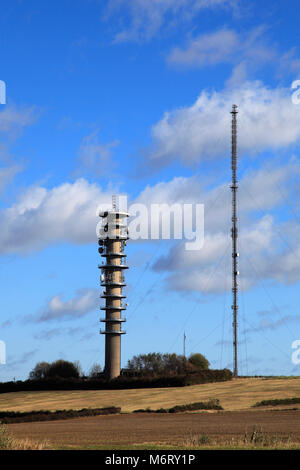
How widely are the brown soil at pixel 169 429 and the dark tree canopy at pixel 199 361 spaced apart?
51.9 meters

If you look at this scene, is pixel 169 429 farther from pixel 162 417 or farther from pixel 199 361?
pixel 199 361

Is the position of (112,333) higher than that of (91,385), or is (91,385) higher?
(112,333)

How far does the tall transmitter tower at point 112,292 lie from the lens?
4240 inches

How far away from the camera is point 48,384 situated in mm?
115312

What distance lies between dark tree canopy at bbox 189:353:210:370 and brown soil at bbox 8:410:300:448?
170 feet

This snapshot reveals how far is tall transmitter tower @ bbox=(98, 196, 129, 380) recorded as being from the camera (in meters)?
108

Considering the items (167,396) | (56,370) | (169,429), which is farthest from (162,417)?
(56,370)

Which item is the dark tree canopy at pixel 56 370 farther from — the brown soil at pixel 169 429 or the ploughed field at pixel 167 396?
the brown soil at pixel 169 429

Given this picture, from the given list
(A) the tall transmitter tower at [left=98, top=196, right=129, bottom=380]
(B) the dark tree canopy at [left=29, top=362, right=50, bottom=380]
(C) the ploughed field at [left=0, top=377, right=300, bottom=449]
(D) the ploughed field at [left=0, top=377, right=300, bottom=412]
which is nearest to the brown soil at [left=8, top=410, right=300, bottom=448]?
(C) the ploughed field at [left=0, top=377, right=300, bottom=449]

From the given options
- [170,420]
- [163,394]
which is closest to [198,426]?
[170,420]

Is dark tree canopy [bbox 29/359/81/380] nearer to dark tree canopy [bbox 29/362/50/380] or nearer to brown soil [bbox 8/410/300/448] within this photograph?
dark tree canopy [bbox 29/362/50/380]

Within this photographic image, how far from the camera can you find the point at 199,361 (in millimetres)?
121188
